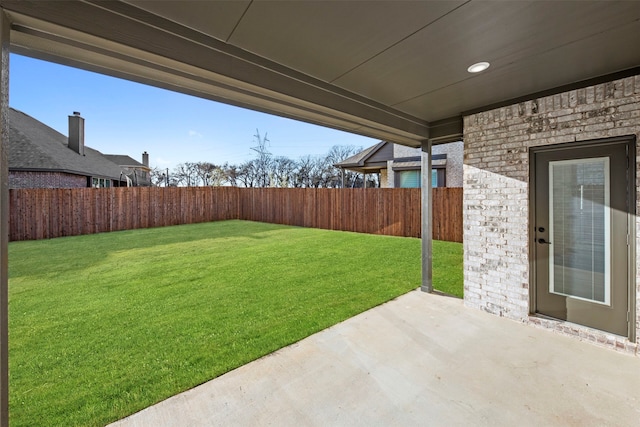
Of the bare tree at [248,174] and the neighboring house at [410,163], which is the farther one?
the bare tree at [248,174]

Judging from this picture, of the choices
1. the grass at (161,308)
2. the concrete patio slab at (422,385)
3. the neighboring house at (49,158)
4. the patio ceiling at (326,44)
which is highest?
the neighboring house at (49,158)

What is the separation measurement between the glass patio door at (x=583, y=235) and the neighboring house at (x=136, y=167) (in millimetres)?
24035

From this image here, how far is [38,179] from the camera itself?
11578 mm

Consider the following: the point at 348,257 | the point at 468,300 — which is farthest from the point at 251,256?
the point at 468,300

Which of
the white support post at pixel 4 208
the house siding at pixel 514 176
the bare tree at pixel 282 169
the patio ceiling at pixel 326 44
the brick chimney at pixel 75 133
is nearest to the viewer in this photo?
the white support post at pixel 4 208

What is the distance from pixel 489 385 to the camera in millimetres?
Result: 2234

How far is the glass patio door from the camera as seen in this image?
2.69 metres

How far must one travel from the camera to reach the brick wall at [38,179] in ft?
36.8

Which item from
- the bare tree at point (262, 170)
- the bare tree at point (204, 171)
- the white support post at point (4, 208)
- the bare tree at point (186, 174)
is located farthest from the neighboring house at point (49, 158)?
the white support post at point (4, 208)

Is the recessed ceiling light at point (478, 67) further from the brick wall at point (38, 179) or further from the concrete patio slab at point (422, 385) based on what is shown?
the brick wall at point (38, 179)

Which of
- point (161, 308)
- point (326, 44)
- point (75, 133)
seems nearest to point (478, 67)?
point (326, 44)

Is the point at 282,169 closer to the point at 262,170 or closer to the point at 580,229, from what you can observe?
the point at 262,170

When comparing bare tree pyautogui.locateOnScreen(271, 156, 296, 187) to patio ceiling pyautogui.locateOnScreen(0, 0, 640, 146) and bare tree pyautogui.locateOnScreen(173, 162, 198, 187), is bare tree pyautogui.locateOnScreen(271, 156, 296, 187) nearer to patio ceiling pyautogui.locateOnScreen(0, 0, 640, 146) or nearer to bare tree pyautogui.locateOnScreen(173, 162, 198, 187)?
bare tree pyautogui.locateOnScreen(173, 162, 198, 187)

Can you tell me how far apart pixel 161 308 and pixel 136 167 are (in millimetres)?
22310
